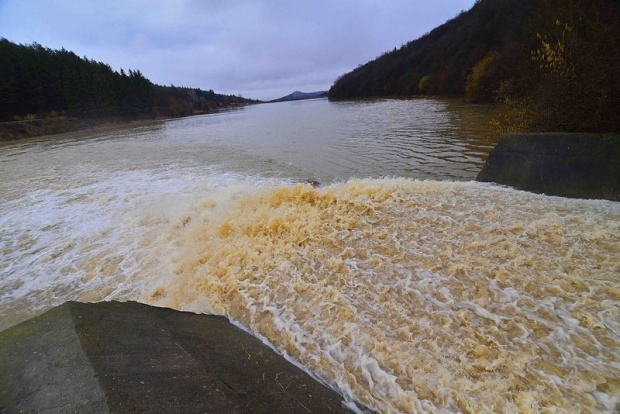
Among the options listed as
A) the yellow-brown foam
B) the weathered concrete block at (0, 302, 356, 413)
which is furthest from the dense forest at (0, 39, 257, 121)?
the weathered concrete block at (0, 302, 356, 413)

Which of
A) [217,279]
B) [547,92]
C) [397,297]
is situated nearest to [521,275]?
[397,297]

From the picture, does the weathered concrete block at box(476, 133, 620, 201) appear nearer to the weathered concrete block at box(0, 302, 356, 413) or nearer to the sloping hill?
the weathered concrete block at box(0, 302, 356, 413)

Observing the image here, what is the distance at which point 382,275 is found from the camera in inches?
176

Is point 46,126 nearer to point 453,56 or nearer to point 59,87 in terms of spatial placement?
point 59,87

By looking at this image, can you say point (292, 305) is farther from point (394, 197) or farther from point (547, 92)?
point (547, 92)

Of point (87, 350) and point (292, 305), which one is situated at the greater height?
point (87, 350)

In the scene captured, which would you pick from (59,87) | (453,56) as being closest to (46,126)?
(59,87)

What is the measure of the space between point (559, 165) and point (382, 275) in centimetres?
550

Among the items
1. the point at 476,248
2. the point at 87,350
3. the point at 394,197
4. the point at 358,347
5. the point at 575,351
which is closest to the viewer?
the point at 87,350

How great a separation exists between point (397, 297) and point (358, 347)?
3.16 ft

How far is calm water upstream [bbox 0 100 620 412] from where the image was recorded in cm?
294

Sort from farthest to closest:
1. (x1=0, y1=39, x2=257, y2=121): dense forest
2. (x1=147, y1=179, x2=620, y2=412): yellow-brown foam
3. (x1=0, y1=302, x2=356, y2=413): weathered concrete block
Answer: (x1=0, y1=39, x2=257, y2=121): dense forest, (x1=147, y1=179, x2=620, y2=412): yellow-brown foam, (x1=0, y1=302, x2=356, y2=413): weathered concrete block

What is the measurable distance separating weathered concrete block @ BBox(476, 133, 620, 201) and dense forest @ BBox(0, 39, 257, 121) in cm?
6206

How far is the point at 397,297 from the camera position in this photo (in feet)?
13.2
